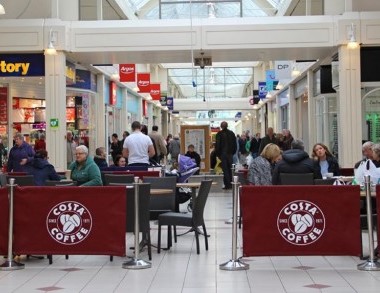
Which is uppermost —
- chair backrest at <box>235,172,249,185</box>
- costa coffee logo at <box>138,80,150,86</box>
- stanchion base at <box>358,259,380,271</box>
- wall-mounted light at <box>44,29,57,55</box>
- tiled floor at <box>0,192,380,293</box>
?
costa coffee logo at <box>138,80,150,86</box>

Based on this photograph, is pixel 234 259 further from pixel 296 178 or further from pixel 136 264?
pixel 296 178

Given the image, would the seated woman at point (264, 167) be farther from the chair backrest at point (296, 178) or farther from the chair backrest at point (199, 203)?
the chair backrest at point (199, 203)

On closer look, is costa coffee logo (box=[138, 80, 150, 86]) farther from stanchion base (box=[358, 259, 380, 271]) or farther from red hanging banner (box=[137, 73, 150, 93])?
stanchion base (box=[358, 259, 380, 271])

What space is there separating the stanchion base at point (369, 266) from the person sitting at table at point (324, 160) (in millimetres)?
3291

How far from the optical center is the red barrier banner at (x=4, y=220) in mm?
7297

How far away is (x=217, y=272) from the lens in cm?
705

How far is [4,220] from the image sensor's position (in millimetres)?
7344

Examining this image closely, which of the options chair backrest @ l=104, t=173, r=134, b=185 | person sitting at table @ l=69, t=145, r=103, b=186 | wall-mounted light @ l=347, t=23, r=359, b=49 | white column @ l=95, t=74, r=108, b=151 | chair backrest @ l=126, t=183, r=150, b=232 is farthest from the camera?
white column @ l=95, t=74, r=108, b=151

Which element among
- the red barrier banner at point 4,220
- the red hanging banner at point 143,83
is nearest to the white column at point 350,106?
the red barrier banner at point 4,220

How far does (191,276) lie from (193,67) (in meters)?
11.1

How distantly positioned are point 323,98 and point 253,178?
10419 millimetres

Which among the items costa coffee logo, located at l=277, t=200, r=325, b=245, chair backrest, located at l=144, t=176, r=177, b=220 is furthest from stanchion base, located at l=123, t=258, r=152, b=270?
chair backrest, located at l=144, t=176, r=177, b=220

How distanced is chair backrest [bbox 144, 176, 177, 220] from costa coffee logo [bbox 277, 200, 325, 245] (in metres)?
2.47

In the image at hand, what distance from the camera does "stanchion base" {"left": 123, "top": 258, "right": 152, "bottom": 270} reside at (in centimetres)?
730
